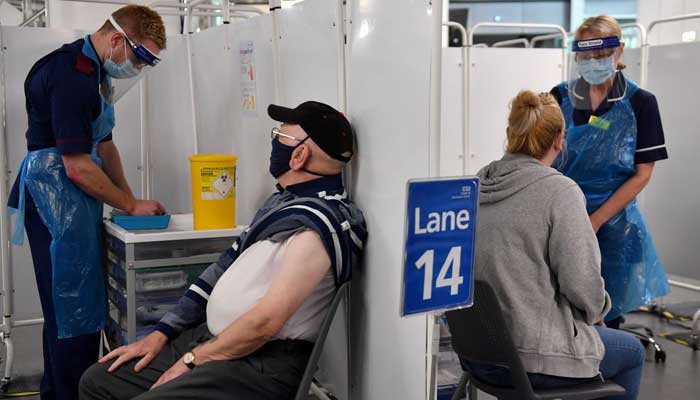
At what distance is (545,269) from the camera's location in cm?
198

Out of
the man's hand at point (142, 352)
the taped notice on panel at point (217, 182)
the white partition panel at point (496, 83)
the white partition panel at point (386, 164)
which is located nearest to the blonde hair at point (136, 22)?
the taped notice on panel at point (217, 182)

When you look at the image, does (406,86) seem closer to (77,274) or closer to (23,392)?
(77,274)

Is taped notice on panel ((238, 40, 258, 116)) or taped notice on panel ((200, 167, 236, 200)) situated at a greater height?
taped notice on panel ((238, 40, 258, 116))

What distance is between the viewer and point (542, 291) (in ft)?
6.50

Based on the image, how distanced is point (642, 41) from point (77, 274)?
3.68 meters

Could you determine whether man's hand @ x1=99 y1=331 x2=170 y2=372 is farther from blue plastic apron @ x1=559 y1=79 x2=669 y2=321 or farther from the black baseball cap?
blue plastic apron @ x1=559 y1=79 x2=669 y2=321

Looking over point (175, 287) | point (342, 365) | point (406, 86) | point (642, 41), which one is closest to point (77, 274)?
point (175, 287)

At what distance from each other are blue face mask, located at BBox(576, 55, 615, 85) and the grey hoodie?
1070mm

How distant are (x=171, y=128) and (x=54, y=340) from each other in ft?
4.65

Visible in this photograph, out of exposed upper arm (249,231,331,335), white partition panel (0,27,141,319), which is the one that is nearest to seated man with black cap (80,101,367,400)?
exposed upper arm (249,231,331,335)

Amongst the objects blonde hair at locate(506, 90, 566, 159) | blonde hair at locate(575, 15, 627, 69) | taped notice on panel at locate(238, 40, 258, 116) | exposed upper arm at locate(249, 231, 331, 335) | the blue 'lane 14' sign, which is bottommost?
exposed upper arm at locate(249, 231, 331, 335)

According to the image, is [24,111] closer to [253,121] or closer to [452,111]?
[253,121]

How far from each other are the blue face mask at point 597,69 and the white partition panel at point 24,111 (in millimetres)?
2405

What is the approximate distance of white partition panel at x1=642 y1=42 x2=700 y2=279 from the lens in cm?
474
